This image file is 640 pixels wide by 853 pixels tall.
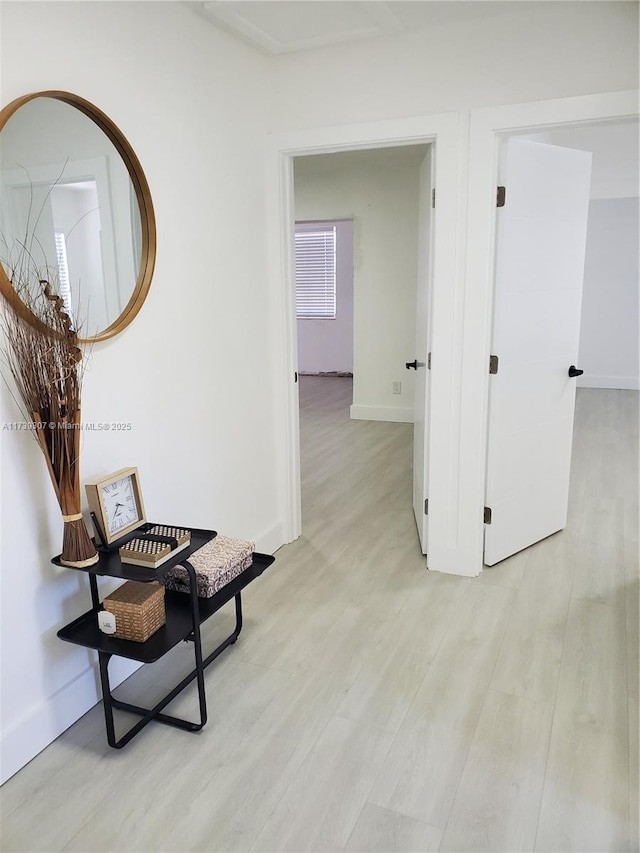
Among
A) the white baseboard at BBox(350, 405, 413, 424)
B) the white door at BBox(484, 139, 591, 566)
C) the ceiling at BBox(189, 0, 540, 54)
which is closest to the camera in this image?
the ceiling at BBox(189, 0, 540, 54)

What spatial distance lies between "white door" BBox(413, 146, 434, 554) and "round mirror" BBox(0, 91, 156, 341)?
4.38 feet

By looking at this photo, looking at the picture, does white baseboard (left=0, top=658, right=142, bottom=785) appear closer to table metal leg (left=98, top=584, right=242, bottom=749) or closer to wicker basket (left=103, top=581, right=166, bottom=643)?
table metal leg (left=98, top=584, right=242, bottom=749)

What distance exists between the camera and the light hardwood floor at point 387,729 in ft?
5.26

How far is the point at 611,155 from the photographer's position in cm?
556

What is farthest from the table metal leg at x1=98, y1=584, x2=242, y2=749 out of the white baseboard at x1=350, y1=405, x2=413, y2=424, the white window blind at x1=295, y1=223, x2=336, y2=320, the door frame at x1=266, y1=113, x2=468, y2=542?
the white window blind at x1=295, y1=223, x2=336, y2=320

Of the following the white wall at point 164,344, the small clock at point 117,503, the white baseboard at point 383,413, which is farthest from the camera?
the white baseboard at point 383,413

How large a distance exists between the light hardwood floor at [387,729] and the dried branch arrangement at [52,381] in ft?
2.23

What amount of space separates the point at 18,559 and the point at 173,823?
840 millimetres

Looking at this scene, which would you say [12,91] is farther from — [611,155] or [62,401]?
[611,155]

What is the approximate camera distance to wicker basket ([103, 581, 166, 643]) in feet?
5.92

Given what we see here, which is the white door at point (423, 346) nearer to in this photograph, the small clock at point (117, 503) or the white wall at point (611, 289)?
the small clock at point (117, 503)

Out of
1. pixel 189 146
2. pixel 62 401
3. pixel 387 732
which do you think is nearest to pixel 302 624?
pixel 387 732


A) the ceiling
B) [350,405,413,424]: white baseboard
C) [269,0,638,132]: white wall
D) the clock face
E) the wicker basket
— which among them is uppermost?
the ceiling

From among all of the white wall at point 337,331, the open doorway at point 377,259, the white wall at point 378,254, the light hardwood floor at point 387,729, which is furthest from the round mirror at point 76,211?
the white wall at point 337,331
